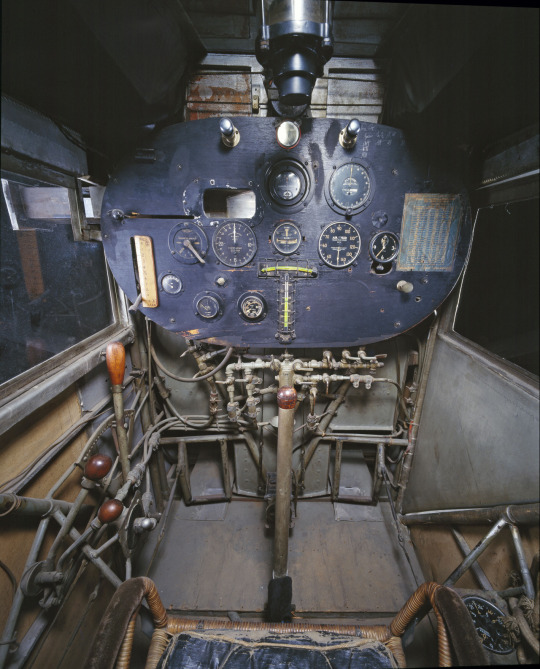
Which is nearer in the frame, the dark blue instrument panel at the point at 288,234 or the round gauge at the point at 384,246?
the dark blue instrument panel at the point at 288,234

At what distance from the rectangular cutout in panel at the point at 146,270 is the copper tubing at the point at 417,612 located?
2375 mm

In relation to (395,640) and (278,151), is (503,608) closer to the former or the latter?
(395,640)

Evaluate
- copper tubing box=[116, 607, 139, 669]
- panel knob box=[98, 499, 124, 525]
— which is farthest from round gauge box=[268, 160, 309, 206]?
copper tubing box=[116, 607, 139, 669]

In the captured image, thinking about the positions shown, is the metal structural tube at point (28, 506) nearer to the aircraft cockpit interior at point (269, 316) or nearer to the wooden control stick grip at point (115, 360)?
the aircraft cockpit interior at point (269, 316)

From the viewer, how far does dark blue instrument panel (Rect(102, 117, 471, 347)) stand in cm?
197

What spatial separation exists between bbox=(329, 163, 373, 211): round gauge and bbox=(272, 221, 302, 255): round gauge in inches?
13.7

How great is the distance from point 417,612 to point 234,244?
244 centimetres

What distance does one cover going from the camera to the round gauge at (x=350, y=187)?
1.99m

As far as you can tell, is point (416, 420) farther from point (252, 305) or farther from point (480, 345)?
point (252, 305)

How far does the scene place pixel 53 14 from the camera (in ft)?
3.47

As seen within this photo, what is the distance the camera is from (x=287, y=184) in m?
2.01

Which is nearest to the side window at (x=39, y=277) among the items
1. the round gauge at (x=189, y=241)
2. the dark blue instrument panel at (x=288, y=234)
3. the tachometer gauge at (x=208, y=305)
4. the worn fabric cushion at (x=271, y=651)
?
the dark blue instrument panel at (x=288, y=234)

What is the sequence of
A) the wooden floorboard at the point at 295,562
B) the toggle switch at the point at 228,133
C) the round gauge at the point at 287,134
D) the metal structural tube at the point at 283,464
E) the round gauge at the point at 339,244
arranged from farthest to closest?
the wooden floorboard at the point at 295,562 → the round gauge at the point at 339,244 → the metal structural tube at the point at 283,464 → the round gauge at the point at 287,134 → the toggle switch at the point at 228,133

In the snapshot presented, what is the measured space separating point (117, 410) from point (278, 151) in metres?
2.19
